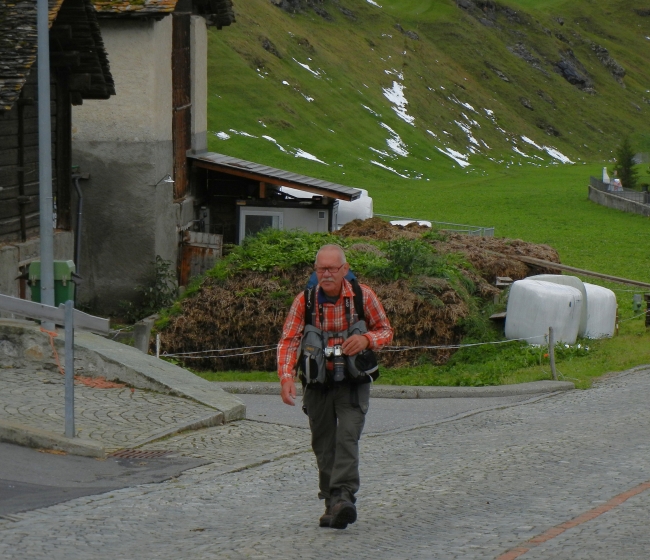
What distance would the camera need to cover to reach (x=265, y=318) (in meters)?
19.6

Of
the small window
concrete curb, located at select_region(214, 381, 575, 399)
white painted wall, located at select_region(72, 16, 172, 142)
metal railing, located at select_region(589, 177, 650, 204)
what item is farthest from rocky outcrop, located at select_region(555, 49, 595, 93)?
concrete curb, located at select_region(214, 381, 575, 399)

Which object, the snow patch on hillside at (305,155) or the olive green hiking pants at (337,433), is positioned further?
the snow patch on hillside at (305,155)

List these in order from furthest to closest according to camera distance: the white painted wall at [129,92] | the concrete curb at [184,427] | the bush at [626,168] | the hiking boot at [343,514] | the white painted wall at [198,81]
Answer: the bush at [626,168], the white painted wall at [198,81], the white painted wall at [129,92], the concrete curb at [184,427], the hiking boot at [343,514]

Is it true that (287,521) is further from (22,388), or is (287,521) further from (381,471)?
(22,388)

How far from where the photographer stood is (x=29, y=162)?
1842 cm

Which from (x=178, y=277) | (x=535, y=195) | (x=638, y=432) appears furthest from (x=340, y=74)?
(x=638, y=432)

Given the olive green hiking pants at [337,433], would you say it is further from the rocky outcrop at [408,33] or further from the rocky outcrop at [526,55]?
the rocky outcrop at [526,55]

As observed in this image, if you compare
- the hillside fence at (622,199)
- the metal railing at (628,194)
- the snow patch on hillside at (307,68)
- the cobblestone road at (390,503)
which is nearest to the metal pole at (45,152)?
the cobblestone road at (390,503)

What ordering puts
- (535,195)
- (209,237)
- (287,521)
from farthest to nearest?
(535,195)
(209,237)
(287,521)

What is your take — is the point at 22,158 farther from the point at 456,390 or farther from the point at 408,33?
the point at 408,33

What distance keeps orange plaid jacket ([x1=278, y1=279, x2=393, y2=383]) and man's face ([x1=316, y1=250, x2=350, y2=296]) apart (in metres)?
0.11

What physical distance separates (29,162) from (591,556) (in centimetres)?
1334

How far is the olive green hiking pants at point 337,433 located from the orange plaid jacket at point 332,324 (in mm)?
265

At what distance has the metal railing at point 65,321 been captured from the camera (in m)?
10.3
